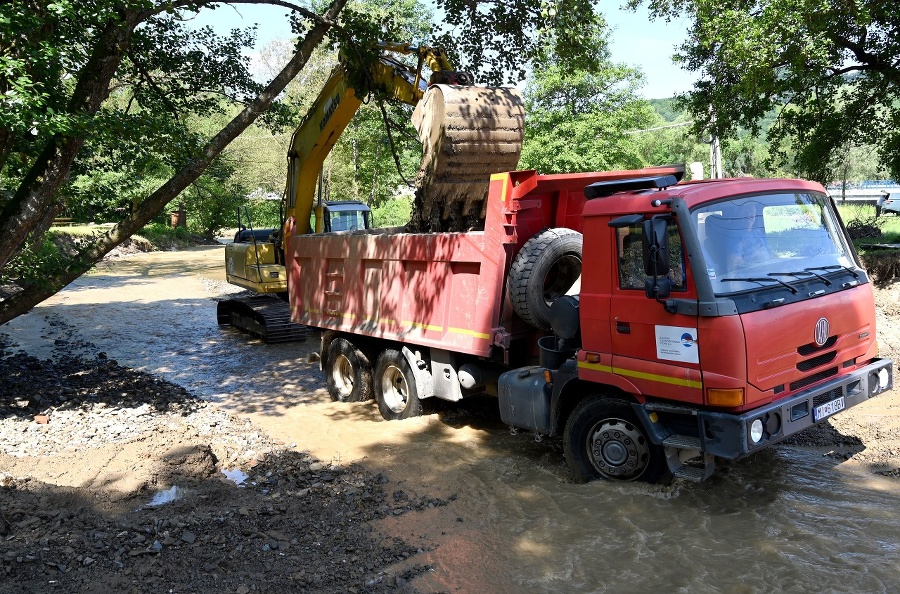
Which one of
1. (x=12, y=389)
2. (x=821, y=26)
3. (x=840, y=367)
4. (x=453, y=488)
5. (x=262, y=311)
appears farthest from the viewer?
(x=262, y=311)

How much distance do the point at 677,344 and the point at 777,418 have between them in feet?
2.57

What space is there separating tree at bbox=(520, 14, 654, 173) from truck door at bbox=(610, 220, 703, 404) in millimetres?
23440

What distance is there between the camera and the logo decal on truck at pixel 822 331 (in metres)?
4.96

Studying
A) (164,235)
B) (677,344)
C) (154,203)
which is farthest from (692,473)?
(164,235)

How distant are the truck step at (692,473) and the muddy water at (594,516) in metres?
0.35

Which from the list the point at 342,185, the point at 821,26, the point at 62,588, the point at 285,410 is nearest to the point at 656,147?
the point at 342,185

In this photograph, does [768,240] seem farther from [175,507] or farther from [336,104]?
[336,104]

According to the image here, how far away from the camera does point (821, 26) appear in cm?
1064

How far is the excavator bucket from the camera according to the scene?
7332 mm

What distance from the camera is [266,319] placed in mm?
13383

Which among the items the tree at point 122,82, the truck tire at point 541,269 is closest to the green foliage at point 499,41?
the tree at point 122,82

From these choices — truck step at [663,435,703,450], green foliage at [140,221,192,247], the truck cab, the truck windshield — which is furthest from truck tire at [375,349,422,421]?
green foliage at [140,221,192,247]

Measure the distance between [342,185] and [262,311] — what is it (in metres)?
23.0

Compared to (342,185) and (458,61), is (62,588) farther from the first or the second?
(342,185)
